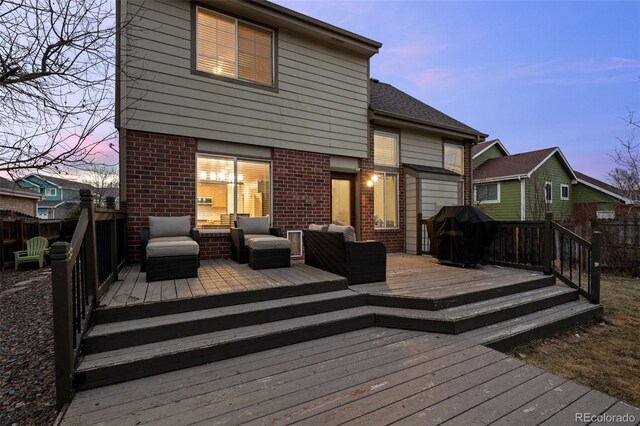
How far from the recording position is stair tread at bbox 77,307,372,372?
7.94ft

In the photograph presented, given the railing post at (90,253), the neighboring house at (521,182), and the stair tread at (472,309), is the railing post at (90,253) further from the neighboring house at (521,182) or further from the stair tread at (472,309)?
the neighboring house at (521,182)

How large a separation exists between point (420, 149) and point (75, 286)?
8.48 m

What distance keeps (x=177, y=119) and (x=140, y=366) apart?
4.47m

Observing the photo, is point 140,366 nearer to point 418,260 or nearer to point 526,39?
point 418,260

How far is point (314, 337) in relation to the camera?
10.5 feet

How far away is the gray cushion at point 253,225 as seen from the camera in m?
5.74

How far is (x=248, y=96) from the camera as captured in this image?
6203mm

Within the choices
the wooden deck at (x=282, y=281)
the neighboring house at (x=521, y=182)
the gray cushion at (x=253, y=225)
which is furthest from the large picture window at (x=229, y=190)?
the neighboring house at (x=521, y=182)

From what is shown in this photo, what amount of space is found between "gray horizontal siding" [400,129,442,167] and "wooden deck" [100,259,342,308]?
5121mm

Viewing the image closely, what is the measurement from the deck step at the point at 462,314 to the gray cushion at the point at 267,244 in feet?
6.38

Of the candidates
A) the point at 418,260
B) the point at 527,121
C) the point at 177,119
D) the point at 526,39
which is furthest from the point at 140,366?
the point at 527,121

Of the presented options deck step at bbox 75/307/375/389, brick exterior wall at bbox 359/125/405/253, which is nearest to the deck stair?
deck step at bbox 75/307/375/389

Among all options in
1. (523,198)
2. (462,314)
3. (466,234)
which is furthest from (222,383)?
(523,198)

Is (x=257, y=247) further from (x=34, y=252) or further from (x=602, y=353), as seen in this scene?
(x=34, y=252)
